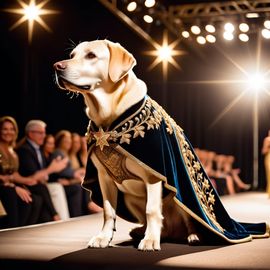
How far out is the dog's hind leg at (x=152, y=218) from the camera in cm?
252

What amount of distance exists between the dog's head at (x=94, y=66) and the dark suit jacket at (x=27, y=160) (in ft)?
6.56

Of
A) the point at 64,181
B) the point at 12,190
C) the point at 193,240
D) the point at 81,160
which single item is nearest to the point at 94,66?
the point at 193,240

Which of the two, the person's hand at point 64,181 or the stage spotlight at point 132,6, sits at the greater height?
the stage spotlight at point 132,6

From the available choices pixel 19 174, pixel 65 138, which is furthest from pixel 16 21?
pixel 19 174

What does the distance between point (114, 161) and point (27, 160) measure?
204 centimetres

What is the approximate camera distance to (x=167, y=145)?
2600mm

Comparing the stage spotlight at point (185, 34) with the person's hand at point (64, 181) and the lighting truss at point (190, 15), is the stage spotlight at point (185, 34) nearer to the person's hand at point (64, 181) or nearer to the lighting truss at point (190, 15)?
the lighting truss at point (190, 15)

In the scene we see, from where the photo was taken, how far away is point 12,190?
400cm

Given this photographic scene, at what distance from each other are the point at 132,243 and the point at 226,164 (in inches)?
280

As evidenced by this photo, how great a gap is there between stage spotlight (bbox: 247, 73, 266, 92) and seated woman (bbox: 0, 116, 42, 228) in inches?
257

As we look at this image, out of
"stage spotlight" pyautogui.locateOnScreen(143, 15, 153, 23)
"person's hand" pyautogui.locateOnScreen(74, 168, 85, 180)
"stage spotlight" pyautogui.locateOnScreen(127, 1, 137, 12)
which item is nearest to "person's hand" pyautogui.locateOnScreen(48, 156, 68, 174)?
"person's hand" pyautogui.locateOnScreen(74, 168, 85, 180)

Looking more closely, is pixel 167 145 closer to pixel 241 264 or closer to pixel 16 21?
pixel 241 264

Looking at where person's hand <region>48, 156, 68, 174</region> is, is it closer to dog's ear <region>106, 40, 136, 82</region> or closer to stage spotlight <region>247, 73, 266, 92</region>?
dog's ear <region>106, 40, 136, 82</region>

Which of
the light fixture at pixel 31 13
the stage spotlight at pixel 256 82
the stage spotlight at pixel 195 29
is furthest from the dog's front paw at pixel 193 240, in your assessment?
the stage spotlight at pixel 256 82
